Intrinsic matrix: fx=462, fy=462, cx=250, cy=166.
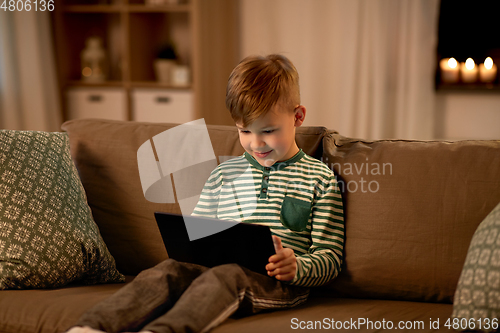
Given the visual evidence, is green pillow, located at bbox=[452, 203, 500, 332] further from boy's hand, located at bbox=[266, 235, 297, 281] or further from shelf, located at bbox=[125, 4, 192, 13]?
shelf, located at bbox=[125, 4, 192, 13]

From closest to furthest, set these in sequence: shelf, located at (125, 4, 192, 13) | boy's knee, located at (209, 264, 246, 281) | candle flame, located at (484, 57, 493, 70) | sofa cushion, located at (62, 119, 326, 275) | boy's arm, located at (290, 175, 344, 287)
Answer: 1. boy's knee, located at (209, 264, 246, 281)
2. boy's arm, located at (290, 175, 344, 287)
3. sofa cushion, located at (62, 119, 326, 275)
4. candle flame, located at (484, 57, 493, 70)
5. shelf, located at (125, 4, 192, 13)

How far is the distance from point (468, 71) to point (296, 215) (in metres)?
1.82

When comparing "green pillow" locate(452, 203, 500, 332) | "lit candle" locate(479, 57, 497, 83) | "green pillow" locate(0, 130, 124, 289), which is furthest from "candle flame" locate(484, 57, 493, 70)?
"green pillow" locate(0, 130, 124, 289)

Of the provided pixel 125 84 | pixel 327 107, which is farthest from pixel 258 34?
pixel 125 84

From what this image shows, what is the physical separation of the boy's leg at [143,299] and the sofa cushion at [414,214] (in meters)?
0.41

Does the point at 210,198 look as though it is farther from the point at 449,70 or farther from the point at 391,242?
the point at 449,70

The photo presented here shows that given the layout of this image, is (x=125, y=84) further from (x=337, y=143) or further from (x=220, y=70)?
(x=337, y=143)

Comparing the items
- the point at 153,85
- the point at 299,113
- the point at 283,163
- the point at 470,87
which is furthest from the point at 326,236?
the point at 153,85

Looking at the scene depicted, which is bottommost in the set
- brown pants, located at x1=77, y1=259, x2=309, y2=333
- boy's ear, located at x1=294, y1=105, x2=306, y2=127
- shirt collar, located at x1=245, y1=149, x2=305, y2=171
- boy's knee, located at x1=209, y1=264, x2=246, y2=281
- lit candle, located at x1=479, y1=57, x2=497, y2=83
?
brown pants, located at x1=77, y1=259, x2=309, y2=333

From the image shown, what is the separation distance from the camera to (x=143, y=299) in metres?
0.95

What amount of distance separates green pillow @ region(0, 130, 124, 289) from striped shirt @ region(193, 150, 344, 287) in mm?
300

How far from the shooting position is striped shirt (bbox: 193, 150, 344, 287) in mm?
1127

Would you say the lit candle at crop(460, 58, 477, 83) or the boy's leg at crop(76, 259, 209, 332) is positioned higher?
the lit candle at crop(460, 58, 477, 83)

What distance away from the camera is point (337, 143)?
1274mm
